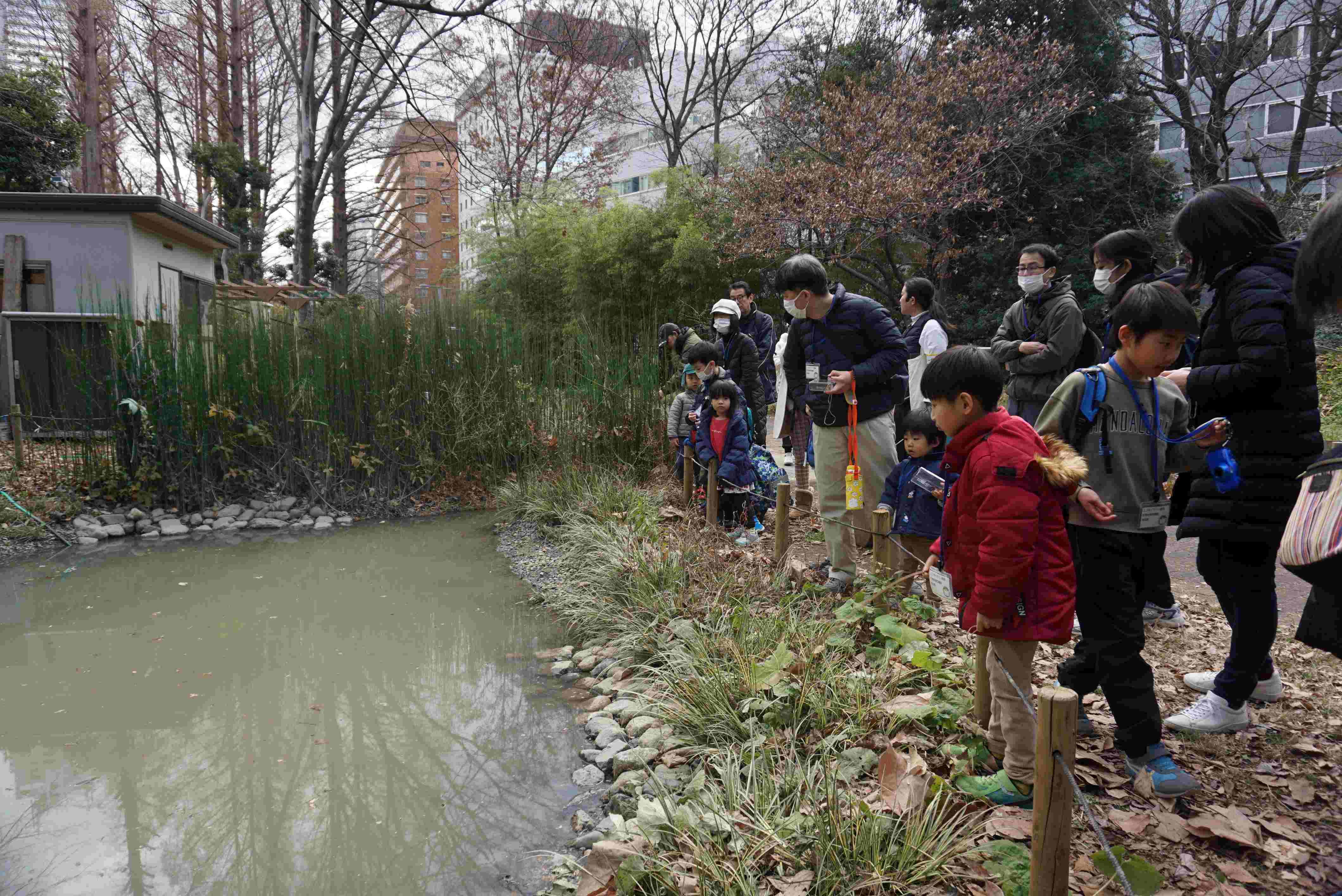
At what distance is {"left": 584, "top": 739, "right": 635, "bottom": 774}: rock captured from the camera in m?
3.08

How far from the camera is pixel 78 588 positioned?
5223 mm

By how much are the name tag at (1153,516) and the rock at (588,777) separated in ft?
6.63

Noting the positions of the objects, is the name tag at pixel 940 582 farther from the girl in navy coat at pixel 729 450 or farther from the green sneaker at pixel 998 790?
the girl in navy coat at pixel 729 450

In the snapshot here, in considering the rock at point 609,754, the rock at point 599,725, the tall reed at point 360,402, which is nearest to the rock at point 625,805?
the rock at point 609,754

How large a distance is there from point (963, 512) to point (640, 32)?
2266 centimetres

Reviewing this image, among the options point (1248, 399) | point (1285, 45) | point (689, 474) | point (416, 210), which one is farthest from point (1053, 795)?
point (416, 210)

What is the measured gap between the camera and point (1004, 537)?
2.02 m

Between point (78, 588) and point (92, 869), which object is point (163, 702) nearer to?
point (92, 869)

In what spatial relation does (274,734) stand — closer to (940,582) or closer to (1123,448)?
(940,582)

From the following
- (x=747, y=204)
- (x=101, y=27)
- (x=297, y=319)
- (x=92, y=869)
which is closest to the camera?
(x=92, y=869)

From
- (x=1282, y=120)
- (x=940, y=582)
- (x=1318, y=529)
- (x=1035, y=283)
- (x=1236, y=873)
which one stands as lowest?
(x=1236, y=873)

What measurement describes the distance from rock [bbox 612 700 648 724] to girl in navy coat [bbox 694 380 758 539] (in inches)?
76.6

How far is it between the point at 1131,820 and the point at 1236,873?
23cm

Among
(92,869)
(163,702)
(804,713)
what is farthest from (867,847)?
(163,702)
